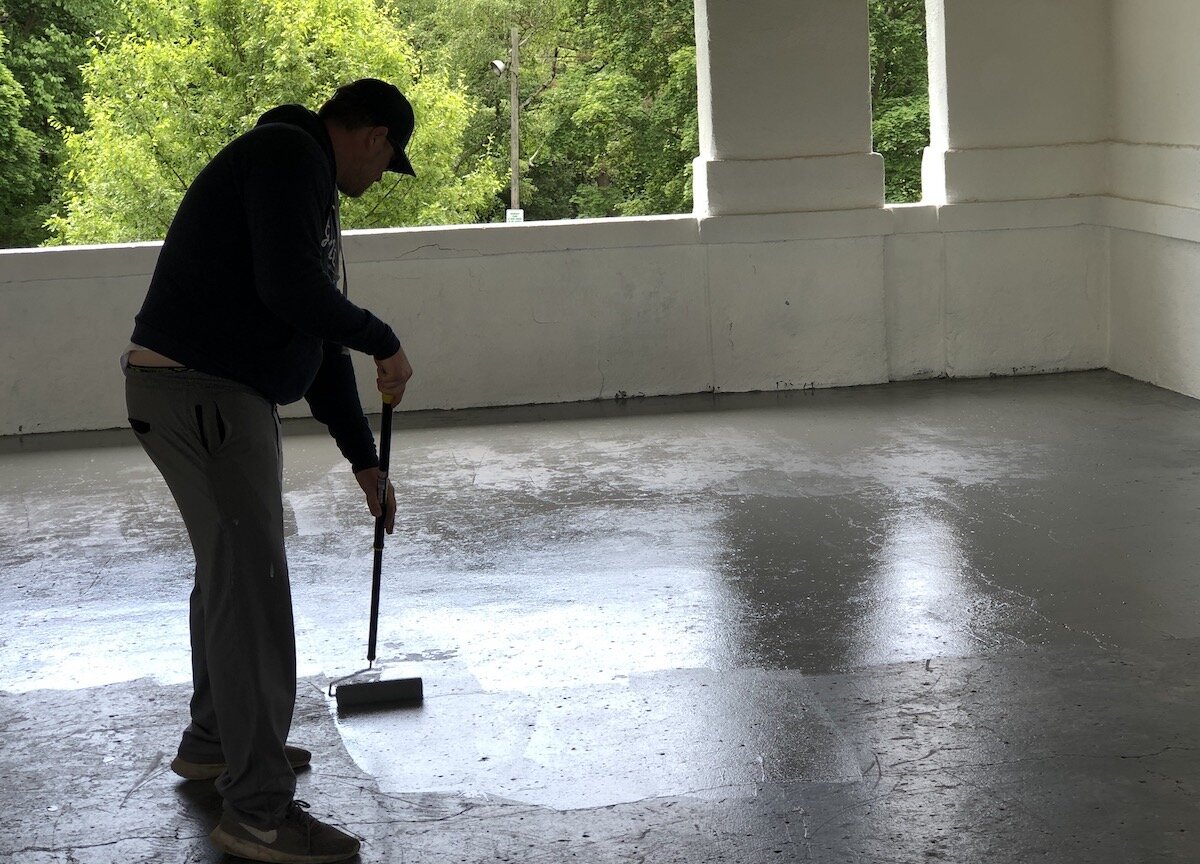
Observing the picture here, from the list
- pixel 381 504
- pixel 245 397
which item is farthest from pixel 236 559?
pixel 381 504

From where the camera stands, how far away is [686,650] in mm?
4199

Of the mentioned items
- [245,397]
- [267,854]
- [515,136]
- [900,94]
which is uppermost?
[515,136]

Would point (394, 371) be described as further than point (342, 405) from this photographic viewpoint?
No

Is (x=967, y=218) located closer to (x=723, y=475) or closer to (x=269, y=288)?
(x=723, y=475)

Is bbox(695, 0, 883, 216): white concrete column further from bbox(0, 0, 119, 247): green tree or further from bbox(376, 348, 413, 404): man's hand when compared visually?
bbox(0, 0, 119, 247): green tree

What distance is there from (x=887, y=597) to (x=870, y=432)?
2.72 m

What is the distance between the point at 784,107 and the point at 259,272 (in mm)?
6048

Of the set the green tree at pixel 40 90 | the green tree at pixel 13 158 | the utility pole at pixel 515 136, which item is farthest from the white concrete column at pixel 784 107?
the utility pole at pixel 515 136

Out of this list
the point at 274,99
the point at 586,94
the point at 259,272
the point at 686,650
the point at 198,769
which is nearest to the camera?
the point at 259,272

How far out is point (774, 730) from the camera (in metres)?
3.59

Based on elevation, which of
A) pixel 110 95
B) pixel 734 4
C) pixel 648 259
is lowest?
pixel 648 259

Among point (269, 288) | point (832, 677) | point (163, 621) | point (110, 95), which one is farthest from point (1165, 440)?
point (110, 95)

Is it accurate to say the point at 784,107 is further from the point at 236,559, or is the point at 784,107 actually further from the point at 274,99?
the point at 274,99

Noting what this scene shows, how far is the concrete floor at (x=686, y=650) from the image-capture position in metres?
3.12
